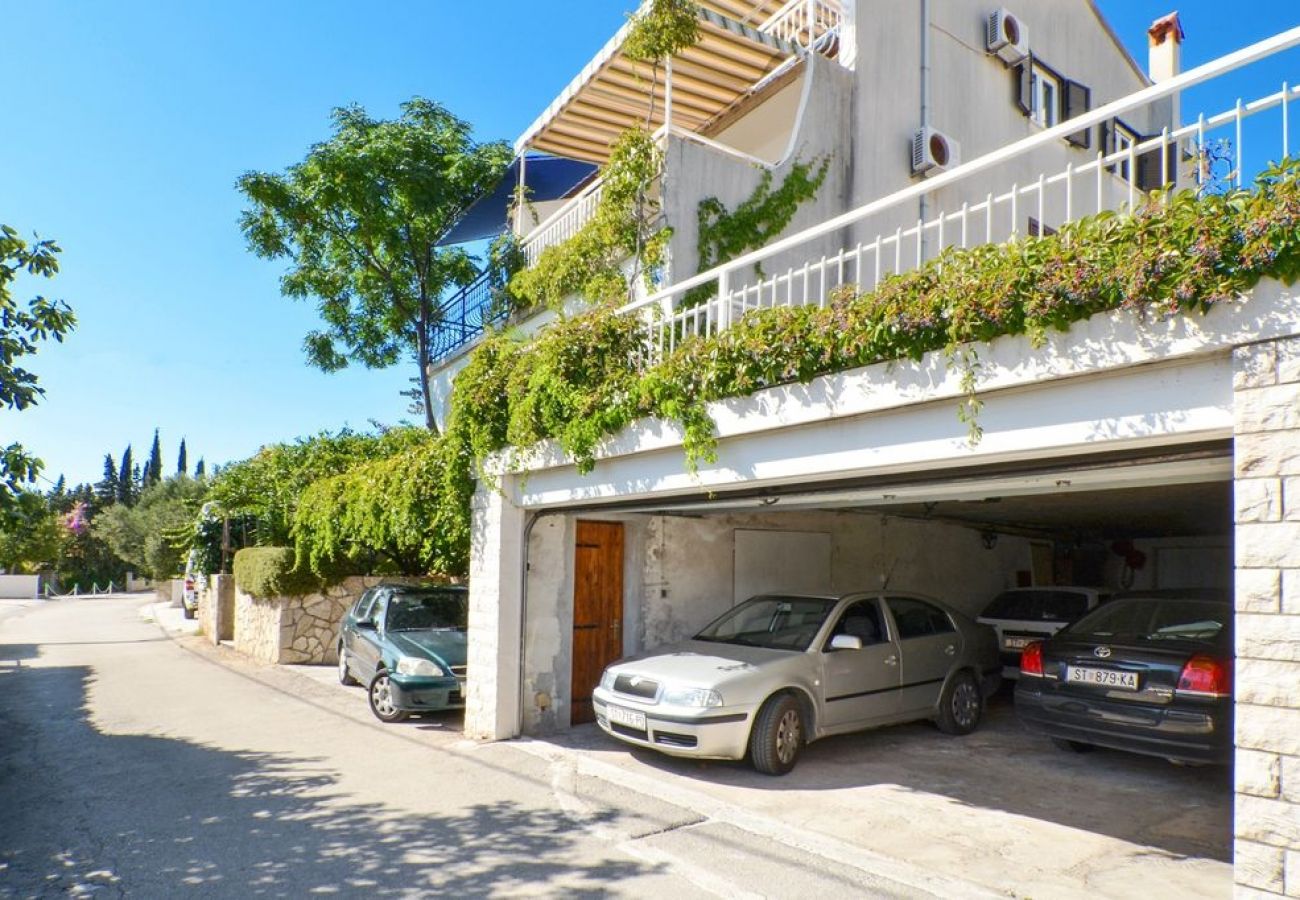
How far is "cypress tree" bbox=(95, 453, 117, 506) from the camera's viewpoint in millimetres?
76500

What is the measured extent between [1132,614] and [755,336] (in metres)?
4.58

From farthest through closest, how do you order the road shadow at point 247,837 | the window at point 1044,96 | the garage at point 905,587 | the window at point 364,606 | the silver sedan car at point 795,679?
the window at point 1044,96
the window at point 364,606
the silver sedan car at point 795,679
the garage at point 905,587
the road shadow at point 247,837


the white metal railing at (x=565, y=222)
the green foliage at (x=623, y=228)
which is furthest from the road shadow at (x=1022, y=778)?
the white metal railing at (x=565, y=222)

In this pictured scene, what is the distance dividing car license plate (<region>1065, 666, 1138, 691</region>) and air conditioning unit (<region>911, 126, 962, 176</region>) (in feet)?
26.8

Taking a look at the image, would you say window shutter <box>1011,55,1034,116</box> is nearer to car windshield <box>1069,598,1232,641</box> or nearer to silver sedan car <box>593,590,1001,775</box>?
silver sedan car <box>593,590,1001,775</box>

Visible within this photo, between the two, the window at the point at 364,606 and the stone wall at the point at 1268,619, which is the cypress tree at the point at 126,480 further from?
the stone wall at the point at 1268,619

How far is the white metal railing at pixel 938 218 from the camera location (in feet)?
13.6

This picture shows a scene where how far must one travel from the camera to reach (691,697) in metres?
7.45

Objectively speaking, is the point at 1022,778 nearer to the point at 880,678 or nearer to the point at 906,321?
the point at 880,678

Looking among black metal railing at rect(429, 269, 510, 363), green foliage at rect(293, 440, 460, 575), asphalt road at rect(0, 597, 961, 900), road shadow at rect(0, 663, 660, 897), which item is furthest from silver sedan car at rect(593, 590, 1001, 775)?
black metal railing at rect(429, 269, 510, 363)

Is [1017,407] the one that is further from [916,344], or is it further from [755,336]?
[755,336]

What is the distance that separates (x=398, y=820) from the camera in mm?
6496

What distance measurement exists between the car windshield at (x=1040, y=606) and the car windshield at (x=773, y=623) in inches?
178

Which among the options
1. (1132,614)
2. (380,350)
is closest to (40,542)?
(380,350)
